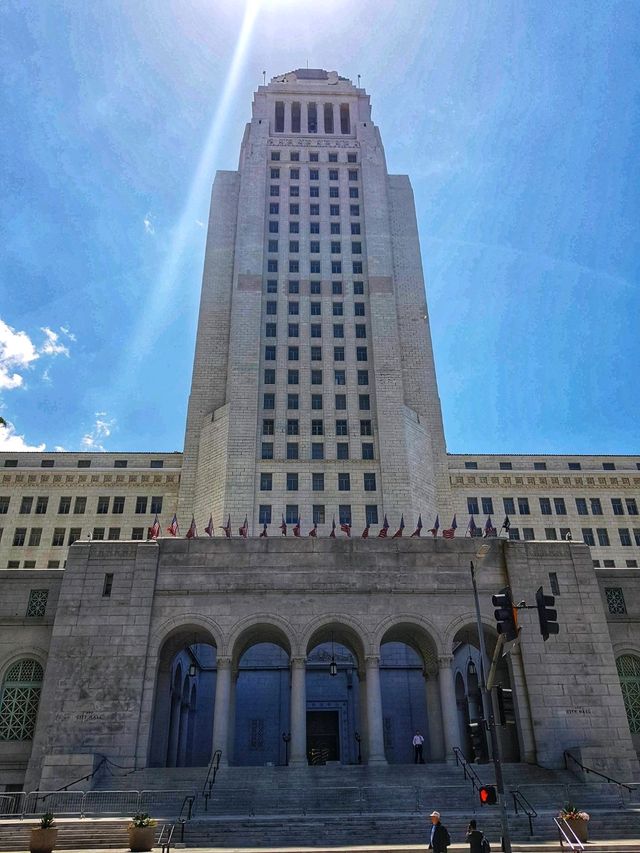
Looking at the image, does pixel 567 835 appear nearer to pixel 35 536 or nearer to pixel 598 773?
pixel 598 773

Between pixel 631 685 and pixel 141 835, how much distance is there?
24.6 m

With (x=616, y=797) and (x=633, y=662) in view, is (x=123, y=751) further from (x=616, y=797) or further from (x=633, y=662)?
(x=633, y=662)

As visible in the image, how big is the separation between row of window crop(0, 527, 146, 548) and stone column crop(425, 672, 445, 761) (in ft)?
119

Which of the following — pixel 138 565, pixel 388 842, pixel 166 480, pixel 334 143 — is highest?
pixel 334 143

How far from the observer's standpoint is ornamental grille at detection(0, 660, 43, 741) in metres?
31.3

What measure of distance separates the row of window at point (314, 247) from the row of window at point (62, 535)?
3172 centimetres

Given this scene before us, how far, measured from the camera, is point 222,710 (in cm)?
3083

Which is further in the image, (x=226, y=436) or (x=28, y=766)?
(x=226, y=436)

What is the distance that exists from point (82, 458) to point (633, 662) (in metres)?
52.8

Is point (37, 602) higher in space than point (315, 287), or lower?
lower

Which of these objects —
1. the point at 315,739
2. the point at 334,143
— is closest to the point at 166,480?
the point at 315,739

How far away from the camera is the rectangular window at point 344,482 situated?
5943cm

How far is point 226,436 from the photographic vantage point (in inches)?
2395

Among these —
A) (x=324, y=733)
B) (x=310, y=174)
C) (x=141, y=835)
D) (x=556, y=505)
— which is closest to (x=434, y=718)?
(x=324, y=733)
